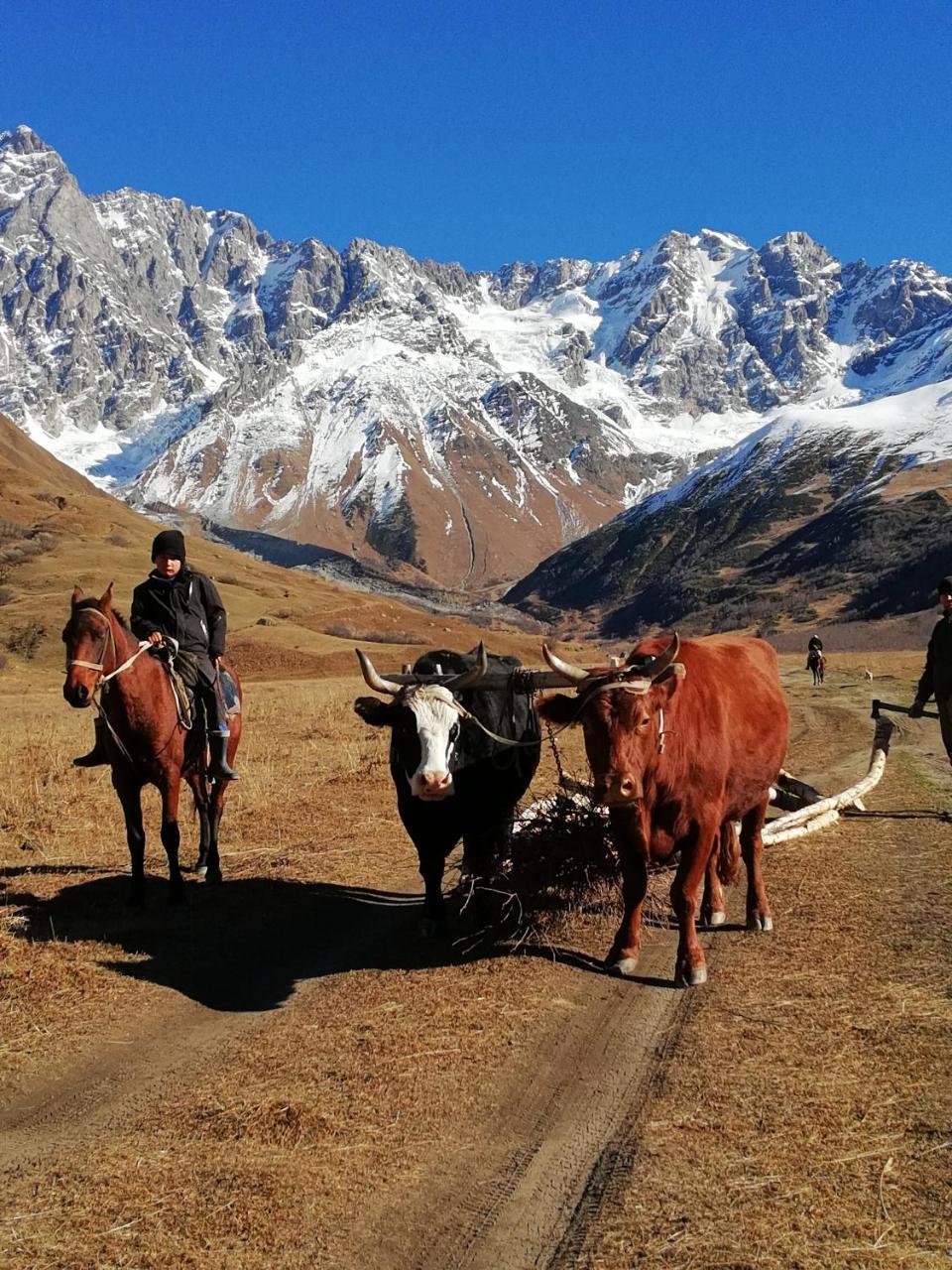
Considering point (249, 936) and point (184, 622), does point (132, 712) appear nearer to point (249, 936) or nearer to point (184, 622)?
point (184, 622)

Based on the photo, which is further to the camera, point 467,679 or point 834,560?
point 834,560

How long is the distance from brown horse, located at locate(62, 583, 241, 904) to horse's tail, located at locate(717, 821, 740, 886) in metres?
5.36

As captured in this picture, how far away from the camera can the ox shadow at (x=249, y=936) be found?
825 centimetres

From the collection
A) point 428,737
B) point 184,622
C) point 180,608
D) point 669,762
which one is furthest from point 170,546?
point 669,762

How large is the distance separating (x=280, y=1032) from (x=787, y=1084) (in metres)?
3.36

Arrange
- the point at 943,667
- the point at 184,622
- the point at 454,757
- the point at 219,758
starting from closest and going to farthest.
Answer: the point at 454,757, the point at 184,622, the point at 219,758, the point at 943,667

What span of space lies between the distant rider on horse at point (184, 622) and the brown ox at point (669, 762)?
15.1 feet

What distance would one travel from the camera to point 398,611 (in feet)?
221

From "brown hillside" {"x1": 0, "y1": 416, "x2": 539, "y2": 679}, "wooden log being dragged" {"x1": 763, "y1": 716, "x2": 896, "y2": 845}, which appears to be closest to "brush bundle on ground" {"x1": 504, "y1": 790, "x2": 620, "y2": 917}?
"wooden log being dragged" {"x1": 763, "y1": 716, "x2": 896, "y2": 845}

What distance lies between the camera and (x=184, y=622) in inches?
433

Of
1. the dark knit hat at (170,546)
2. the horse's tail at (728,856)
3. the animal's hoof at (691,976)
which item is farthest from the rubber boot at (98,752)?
the horse's tail at (728,856)

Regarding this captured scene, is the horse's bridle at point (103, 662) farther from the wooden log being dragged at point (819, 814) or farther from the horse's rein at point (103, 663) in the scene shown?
the wooden log being dragged at point (819, 814)

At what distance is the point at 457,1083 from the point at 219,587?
54.8m

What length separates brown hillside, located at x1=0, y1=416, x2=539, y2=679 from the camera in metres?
40.7
